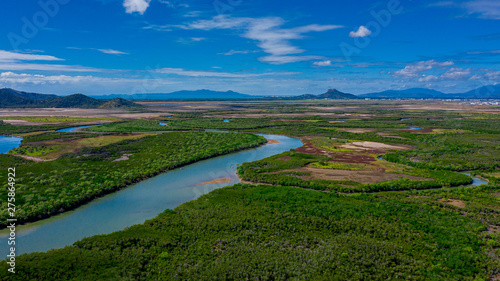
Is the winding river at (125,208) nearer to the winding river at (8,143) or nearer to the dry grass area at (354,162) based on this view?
the dry grass area at (354,162)

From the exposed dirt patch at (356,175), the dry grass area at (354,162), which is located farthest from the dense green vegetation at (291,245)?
the dry grass area at (354,162)

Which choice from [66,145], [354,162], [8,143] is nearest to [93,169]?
Result: [66,145]

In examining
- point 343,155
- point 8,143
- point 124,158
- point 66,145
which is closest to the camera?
point 124,158

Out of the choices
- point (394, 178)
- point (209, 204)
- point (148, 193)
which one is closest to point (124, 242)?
point (209, 204)

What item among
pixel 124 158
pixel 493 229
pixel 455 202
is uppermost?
pixel 124 158

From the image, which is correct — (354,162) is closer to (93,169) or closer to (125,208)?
(125,208)

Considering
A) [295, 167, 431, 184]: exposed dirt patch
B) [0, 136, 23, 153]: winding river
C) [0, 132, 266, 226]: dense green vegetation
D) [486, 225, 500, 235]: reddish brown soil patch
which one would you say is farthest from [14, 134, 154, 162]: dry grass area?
[486, 225, 500, 235]: reddish brown soil patch

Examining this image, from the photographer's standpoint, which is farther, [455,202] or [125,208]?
[455,202]

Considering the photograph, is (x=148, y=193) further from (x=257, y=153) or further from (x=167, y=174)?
(x=257, y=153)
